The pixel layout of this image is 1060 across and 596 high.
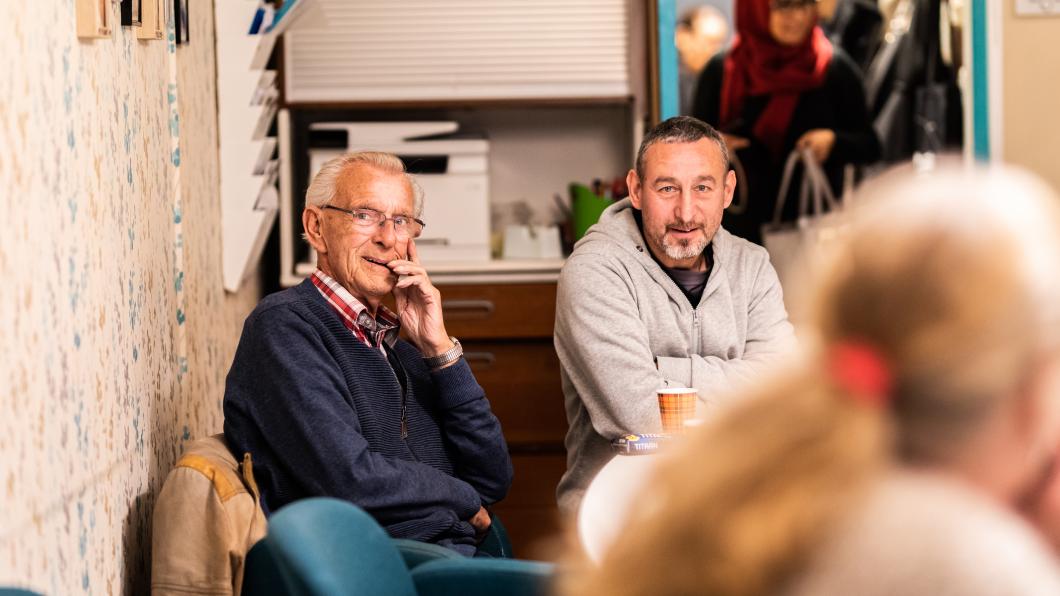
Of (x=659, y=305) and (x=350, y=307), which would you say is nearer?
(x=350, y=307)

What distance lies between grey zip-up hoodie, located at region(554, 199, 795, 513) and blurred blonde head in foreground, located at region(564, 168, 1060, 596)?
1685 mm

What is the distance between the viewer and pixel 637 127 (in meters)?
3.89

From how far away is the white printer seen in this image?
3.76m

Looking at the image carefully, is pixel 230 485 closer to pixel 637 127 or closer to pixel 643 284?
pixel 643 284

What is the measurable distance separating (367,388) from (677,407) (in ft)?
2.04

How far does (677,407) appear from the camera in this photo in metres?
2.07

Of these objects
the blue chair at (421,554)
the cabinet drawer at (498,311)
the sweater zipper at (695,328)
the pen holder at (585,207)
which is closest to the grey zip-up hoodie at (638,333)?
the sweater zipper at (695,328)

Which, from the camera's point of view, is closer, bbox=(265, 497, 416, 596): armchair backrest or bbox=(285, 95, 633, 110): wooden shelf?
bbox=(265, 497, 416, 596): armchair backrest

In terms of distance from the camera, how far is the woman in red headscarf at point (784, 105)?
156 inches

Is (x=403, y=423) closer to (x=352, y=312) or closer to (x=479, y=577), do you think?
(x=352, y=312)

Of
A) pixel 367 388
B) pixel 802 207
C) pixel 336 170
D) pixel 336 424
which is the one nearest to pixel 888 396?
pixel 336 424

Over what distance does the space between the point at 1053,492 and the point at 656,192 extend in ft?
6.51

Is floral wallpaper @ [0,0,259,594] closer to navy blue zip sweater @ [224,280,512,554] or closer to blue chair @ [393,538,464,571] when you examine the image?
navy blue zip sweater @ [224,280,512,554]

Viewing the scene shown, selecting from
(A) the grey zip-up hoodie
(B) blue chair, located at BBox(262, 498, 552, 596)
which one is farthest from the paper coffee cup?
(B) blue chair, located at BBox(262, 498, 552, 596)
